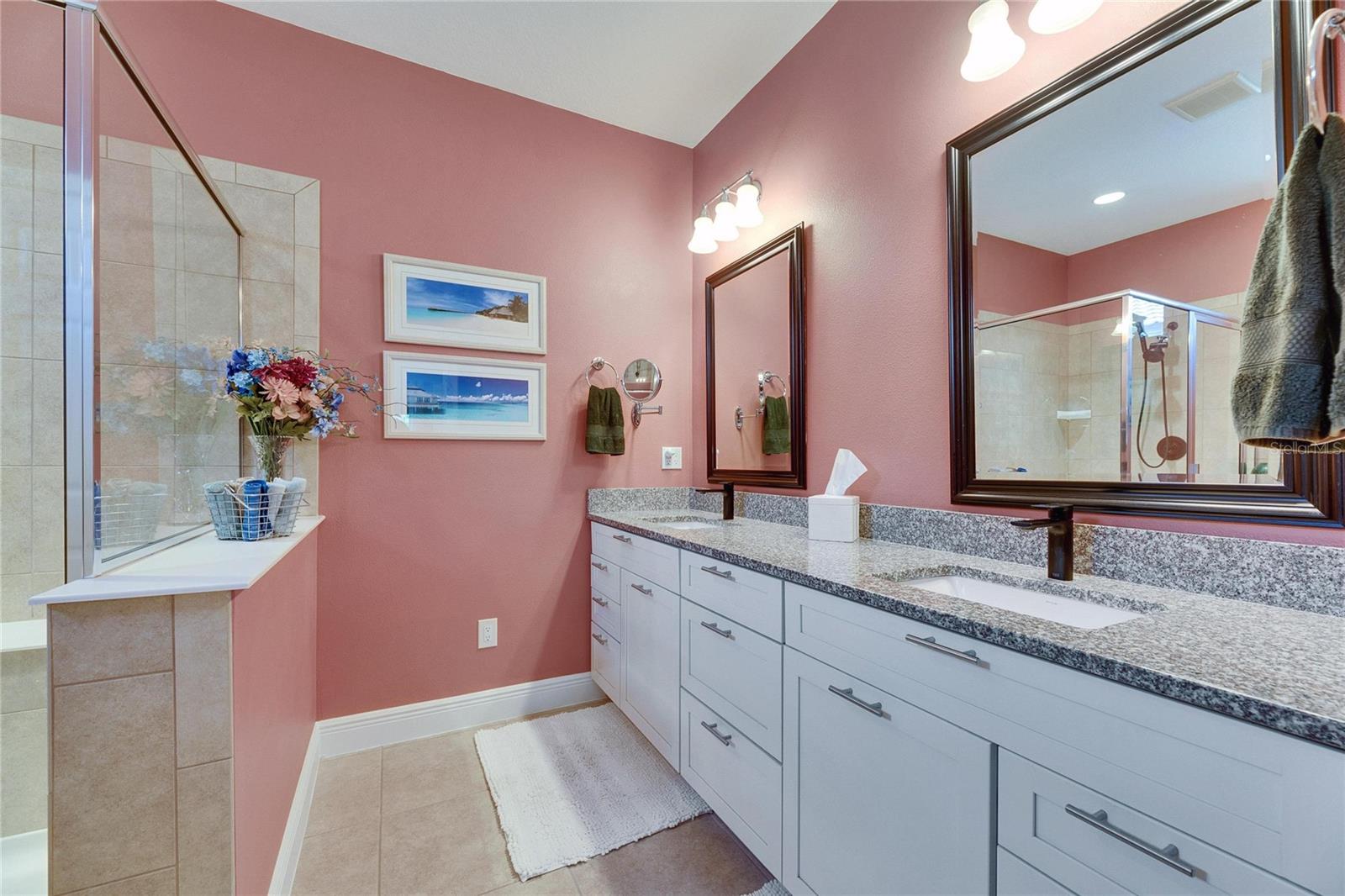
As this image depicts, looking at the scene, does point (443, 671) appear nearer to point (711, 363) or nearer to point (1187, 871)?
point (711, 363)

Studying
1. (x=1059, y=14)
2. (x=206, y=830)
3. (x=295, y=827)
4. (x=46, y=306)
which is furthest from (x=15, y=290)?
(x=1059, y=14)

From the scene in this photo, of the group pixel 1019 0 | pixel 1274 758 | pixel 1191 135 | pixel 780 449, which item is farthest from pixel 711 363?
pixel 1274 758

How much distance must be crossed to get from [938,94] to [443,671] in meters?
2.65

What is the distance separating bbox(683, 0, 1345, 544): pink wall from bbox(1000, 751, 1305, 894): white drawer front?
2.22ft

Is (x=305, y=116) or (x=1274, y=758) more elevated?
(x=305, y=116)

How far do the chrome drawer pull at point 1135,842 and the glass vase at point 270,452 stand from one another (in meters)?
2.08

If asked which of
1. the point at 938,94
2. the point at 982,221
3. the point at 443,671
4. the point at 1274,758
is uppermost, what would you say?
the point at 938,94

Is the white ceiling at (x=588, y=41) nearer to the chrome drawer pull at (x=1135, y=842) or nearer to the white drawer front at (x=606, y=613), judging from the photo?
the white drawer front at (x=606, y=613)

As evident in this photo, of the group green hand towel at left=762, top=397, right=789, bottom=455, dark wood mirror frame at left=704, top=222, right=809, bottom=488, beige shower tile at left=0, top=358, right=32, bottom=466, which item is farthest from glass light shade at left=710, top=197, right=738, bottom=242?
beige shower tile at left=0, top=358, right=32, bottom=466

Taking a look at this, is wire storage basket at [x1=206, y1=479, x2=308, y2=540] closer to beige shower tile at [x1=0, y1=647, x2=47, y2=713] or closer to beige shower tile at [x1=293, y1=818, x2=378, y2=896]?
beige shower tile at [x1=0, y1=647, x2=47, y2=713]

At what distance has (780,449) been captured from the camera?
2.15 meters

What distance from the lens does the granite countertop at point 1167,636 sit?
563 mm

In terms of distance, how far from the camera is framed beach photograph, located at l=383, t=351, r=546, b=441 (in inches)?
83.6

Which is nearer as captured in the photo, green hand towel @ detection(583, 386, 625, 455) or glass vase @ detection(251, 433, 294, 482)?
glass vase @ detection(251, 433, 294, 482)
